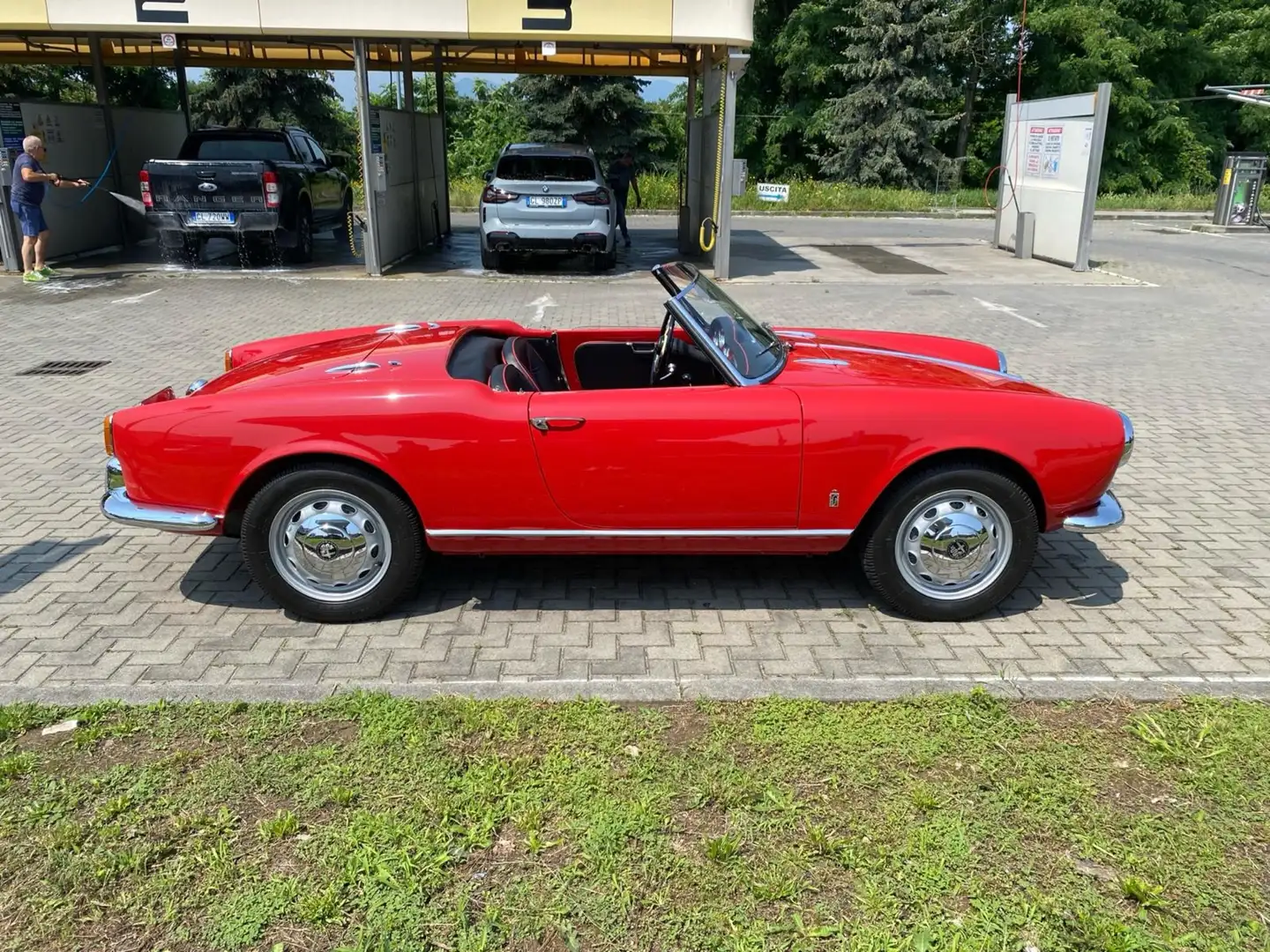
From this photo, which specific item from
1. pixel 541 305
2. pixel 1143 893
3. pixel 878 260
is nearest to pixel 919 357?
pixel 1143 893

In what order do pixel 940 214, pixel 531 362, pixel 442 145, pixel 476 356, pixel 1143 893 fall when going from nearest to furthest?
pixel 1143 893, pixel 476 356, pixel 531 362, pixel 442 145, pixel 940 214

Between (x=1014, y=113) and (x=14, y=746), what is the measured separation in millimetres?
19328

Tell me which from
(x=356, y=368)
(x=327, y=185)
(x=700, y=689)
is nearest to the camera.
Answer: (x=700, y=689)

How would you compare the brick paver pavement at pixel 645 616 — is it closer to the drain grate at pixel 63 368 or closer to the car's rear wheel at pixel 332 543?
the car's rear wheel at pixel 332 543

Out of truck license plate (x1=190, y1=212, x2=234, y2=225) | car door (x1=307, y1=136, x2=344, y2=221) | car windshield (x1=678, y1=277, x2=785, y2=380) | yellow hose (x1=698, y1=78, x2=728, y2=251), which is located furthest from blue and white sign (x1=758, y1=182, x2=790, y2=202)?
car windshield (x1=678, y1=277, x2=785, y2=380)

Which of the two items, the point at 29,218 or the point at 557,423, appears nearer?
the point at 557,423

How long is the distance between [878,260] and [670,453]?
1550 centimetres

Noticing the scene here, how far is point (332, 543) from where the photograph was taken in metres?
4.14

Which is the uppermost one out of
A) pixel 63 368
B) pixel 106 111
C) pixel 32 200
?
pixel 106 111

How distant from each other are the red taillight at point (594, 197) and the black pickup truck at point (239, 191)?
430 centimetres

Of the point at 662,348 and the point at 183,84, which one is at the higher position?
the point at 183,84

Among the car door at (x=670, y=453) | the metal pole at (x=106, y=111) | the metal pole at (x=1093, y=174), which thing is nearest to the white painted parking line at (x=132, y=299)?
the metal pole at (x=106, y=111)

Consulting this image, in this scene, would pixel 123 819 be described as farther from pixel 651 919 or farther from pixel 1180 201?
pixel 1180 201

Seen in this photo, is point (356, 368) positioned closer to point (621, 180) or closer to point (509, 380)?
point (509, 380)
